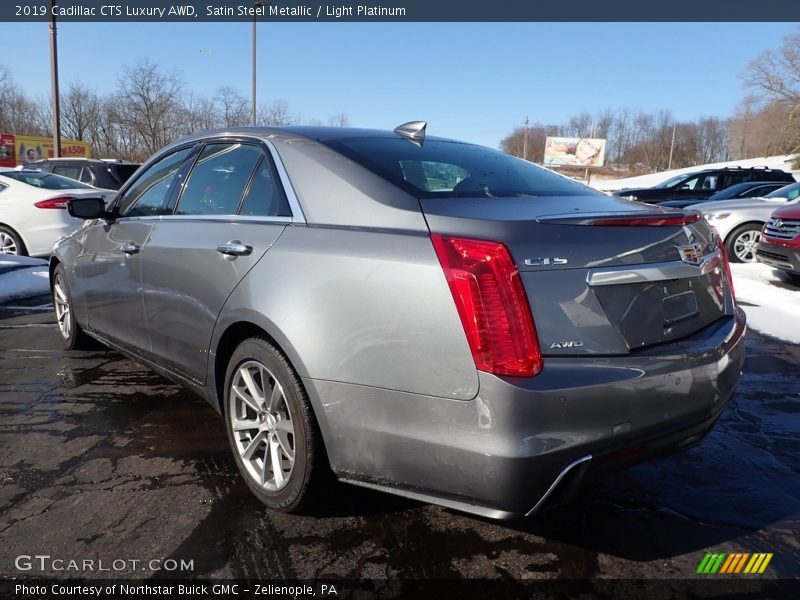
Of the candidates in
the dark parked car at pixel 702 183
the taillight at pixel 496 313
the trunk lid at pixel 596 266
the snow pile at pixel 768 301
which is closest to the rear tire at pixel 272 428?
the taillight at pixel 496 313

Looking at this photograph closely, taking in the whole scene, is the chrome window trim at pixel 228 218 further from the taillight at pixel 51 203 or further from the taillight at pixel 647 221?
the taillight at pixel 51 203

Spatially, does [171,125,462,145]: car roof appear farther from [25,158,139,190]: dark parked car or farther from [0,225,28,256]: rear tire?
[25,158,139,190]: dark parked car

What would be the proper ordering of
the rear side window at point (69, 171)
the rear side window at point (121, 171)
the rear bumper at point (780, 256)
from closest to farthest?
the rear bumper at point (780, 256) → the rear side window at point (121, 171) → the rear side window at point (69, 171)

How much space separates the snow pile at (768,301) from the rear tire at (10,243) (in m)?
Result: 9.33

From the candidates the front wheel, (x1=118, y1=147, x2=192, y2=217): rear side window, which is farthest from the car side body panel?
the front wheel

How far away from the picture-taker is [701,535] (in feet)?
8.08

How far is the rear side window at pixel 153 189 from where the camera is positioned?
3561 mm

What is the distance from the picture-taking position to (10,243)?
8805 mm

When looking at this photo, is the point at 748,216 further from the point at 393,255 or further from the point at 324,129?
the point at 393,255

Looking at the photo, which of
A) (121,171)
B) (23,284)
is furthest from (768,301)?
(121,171)

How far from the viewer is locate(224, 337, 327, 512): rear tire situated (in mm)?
2373

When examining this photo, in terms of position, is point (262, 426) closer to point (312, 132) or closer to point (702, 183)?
point (312, 132)

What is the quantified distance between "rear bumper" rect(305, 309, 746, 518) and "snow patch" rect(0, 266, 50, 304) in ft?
19.7
